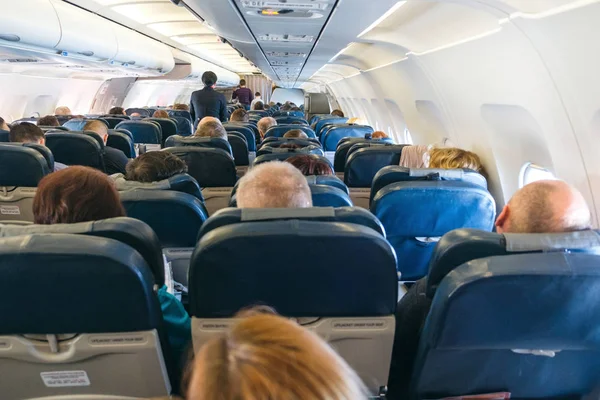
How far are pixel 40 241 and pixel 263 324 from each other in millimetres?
986

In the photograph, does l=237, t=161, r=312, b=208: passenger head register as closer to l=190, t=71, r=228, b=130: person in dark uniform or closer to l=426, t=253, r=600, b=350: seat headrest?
l=426, t=253, r=600, b=350: seat headrest

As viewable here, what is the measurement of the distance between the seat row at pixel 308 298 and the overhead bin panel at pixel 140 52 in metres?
6.72

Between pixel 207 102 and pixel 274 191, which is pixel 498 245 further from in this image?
pixel 207 102

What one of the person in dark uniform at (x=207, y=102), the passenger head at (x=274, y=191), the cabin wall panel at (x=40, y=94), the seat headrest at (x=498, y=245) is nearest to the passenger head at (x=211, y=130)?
the person in dark uniform at (x=207, y=102)

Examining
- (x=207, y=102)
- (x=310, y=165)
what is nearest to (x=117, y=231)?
(x=310, y=165)

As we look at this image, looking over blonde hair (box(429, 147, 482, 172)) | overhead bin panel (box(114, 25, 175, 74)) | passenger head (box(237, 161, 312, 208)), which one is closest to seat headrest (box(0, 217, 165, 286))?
passenger head (box(237, 161, 312, 208))

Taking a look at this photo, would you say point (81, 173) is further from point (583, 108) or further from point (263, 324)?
point (583, 108)

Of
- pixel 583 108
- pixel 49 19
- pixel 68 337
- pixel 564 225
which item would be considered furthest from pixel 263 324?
pixel 49 19

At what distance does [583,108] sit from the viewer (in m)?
2.92

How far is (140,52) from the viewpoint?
28.0ft

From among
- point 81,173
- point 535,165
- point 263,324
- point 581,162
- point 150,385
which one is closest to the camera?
point 263,324

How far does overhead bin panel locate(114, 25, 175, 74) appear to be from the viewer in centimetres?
770

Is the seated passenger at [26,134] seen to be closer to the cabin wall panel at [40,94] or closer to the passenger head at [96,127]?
the passenger head at [96,127]

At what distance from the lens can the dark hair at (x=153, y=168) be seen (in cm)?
319
